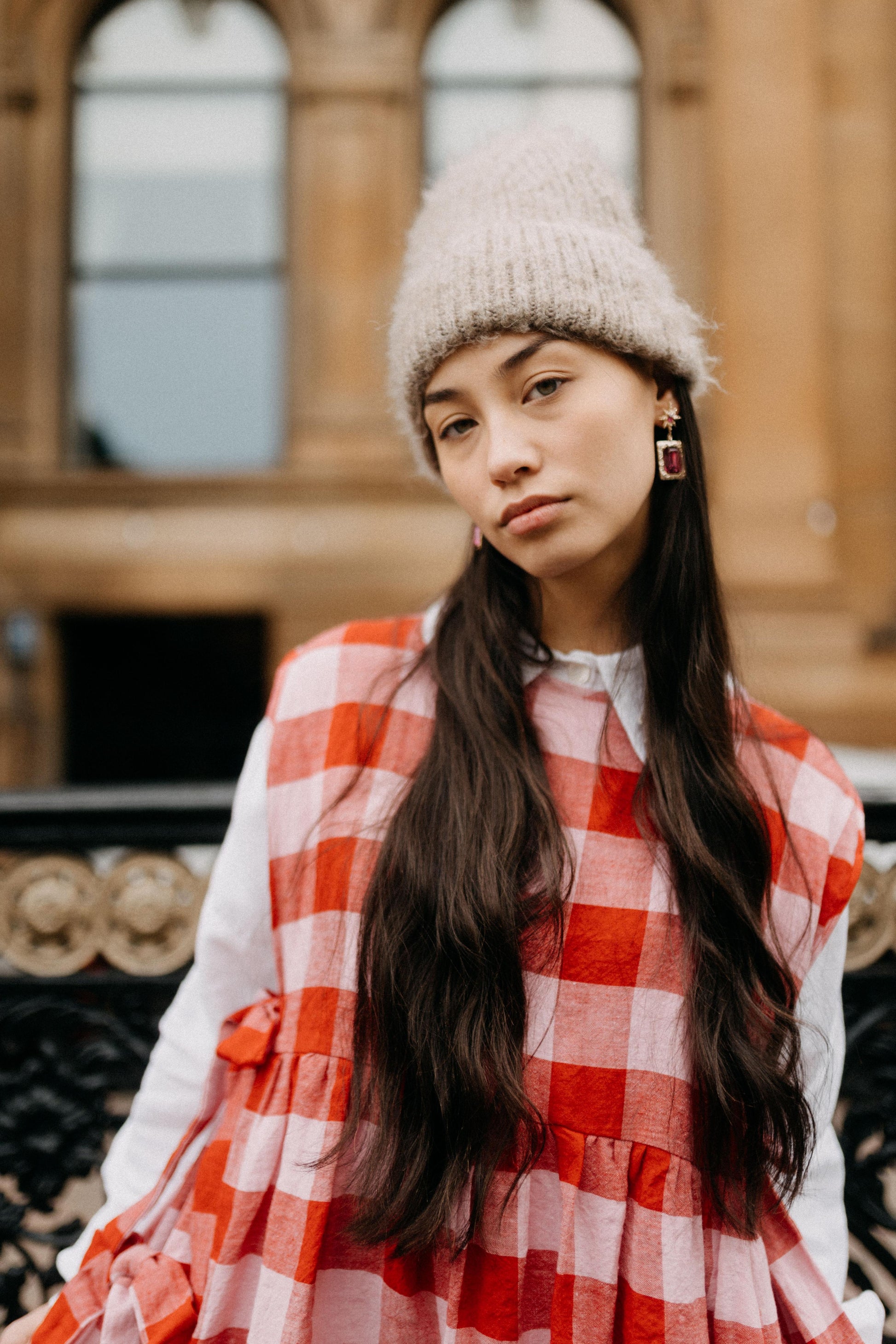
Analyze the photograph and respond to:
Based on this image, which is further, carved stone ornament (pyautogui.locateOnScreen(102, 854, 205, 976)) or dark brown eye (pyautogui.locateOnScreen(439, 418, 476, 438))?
carved stone ornament (pyautogui.locateOnScreen(102, 854, 205, 976))

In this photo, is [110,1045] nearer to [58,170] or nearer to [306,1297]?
[306,1297]

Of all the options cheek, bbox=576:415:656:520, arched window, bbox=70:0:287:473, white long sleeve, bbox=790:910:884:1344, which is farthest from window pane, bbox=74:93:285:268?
white long sleeve, bbox=790:910:884:1344

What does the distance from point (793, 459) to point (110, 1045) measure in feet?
16.7

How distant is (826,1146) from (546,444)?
1043 mm

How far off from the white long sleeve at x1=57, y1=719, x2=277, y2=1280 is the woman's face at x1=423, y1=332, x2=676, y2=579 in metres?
0.51

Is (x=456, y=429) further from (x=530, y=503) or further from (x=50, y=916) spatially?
(x=50, y=916)

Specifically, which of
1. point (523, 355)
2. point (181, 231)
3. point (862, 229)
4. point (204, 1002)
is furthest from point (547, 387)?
point (181, 231)

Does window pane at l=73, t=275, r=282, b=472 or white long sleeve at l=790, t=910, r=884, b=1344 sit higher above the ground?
window pane at l=73, t=275, r=282, b=472

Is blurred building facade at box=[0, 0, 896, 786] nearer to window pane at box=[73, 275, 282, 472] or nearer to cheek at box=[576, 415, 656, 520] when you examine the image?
window pane at box=[73, 275, 282, 472]

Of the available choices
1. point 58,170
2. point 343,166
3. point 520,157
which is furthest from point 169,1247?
point 58,170

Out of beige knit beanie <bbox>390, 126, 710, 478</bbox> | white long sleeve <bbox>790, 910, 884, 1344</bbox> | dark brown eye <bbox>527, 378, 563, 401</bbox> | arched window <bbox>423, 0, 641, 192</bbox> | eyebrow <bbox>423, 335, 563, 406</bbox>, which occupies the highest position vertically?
arched window <bbox>423, 0, 641, 192</bbox>

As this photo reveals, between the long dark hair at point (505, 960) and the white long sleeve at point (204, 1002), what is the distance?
0.63 ft

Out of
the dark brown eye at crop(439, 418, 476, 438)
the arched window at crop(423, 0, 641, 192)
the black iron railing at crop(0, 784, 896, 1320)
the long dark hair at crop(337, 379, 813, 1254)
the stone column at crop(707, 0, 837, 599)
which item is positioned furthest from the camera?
the arched window at crop(423, 0, 641, 192)

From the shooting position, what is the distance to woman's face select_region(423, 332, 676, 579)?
110 cm
